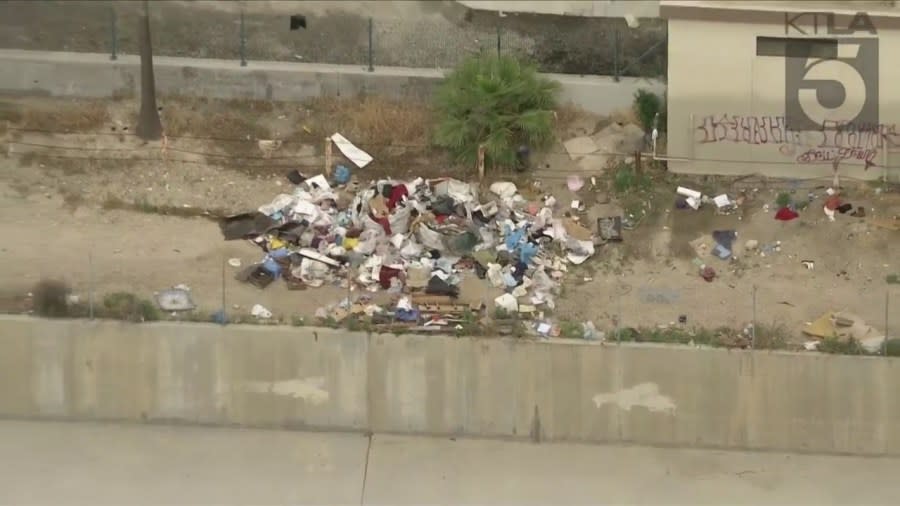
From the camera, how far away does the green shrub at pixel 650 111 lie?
18.2 meters

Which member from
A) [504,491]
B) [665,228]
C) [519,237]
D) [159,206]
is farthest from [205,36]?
[504,491]

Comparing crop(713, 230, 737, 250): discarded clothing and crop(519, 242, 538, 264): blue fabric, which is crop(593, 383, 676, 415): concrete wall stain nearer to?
crop(519, 242, 538, 264): blue fabric

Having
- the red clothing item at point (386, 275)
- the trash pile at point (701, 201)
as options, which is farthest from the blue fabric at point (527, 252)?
the trash pile at point (701, 201)

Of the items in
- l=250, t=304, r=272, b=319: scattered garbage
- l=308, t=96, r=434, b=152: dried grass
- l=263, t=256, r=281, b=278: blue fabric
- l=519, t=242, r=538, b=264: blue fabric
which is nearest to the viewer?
l=250, t=304, r=272, b=319: scattered garbage

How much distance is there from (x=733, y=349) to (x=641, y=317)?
128 cm

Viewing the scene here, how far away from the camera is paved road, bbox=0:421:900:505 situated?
13.0 m

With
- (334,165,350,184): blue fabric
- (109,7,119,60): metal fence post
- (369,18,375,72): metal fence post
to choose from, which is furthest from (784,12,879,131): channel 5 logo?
(109,7,119,60): metal fence post

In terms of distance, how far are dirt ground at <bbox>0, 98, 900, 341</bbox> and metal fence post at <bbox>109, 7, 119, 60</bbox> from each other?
0.85 meters

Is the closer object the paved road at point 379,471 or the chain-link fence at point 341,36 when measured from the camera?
the paved road at point 379,471

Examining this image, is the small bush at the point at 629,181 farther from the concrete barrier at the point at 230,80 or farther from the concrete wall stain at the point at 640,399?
the concrete wall stain at the point at 640,399

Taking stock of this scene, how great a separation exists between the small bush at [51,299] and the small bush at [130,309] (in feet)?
1.66

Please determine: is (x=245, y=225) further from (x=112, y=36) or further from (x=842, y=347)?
(x=842, y=347)

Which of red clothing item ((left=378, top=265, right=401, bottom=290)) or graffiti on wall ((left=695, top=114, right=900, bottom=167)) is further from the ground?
graffiti on wall ((left=695, top=114, right=900, bottom=167))

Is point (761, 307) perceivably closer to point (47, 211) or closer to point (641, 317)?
point (641, 317)
